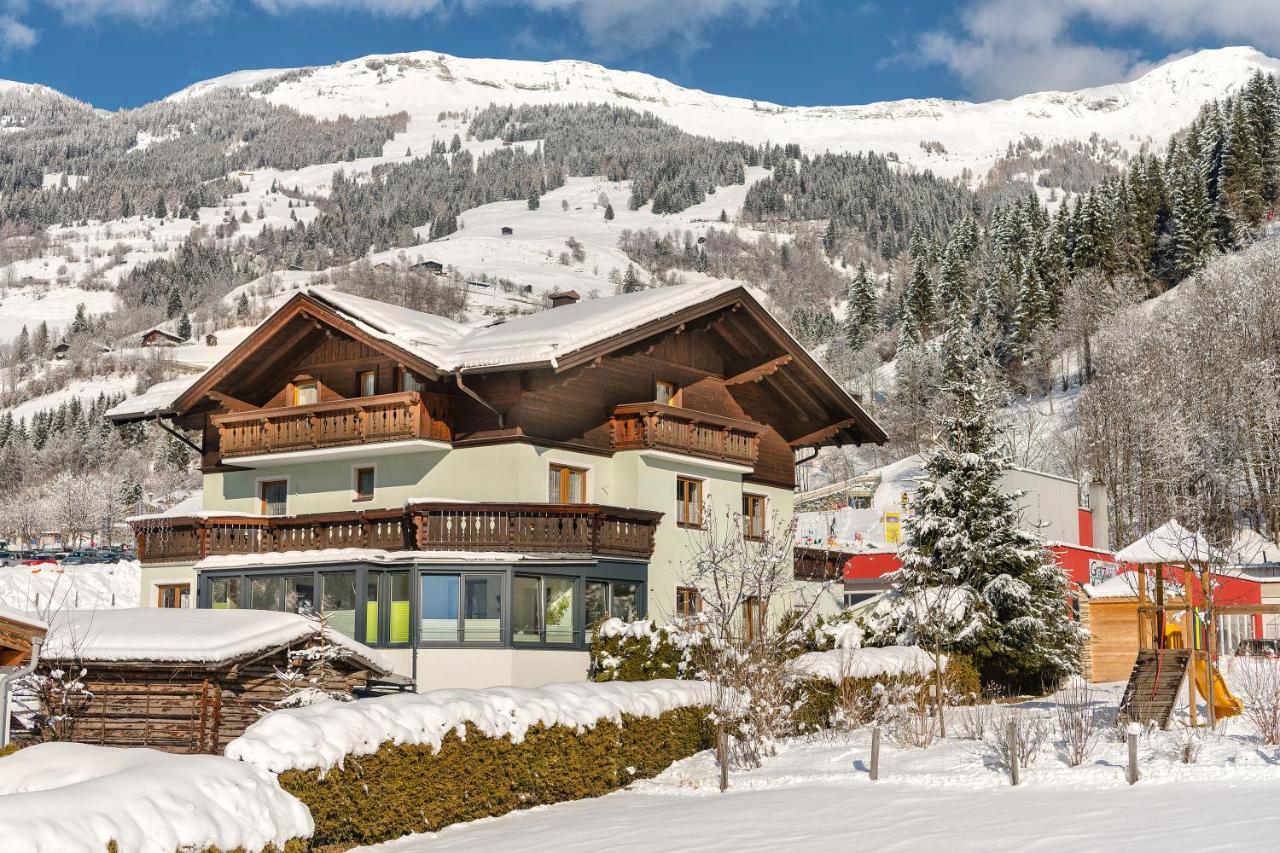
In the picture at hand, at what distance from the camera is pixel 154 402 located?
39.7 m

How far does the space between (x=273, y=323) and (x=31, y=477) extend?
12421cm

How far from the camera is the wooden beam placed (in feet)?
126

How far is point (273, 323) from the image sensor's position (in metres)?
35.4

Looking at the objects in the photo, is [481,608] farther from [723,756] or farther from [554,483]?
[723,756]

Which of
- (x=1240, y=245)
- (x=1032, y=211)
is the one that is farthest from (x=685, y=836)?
(x=1032, y=211)

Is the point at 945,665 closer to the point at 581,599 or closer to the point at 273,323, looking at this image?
the point at 581,599

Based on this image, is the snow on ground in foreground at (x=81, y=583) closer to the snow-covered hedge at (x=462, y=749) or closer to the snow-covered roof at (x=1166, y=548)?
the snow-covered hedge at (x=462, y=749)

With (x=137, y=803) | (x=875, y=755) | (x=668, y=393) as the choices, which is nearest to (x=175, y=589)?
(x=668, y=393)

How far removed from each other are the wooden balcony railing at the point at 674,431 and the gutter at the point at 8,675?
63.4 ft

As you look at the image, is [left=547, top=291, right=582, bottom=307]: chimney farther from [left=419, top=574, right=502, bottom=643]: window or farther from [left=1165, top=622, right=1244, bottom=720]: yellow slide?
[left=1165, top=622, right=1244, bottom=720]: yellow slide

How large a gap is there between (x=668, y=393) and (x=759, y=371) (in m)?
2.95

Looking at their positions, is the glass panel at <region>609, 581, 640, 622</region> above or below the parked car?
above

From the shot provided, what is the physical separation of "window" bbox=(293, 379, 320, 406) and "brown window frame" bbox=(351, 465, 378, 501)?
2745 mm

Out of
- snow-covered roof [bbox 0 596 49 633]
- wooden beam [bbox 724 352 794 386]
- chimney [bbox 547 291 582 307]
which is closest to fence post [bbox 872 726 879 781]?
snow-covered roof [bbox 0 596 49 633]
